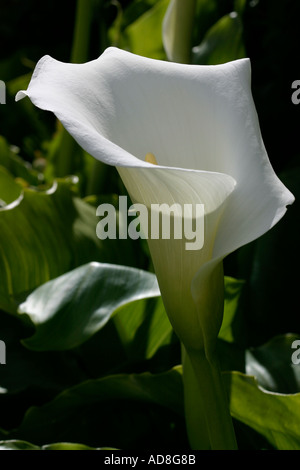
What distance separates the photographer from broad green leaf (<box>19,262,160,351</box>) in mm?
705

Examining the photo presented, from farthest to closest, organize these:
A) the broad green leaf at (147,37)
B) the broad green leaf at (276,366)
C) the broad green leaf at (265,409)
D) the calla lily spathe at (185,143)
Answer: the broad green leaf at (147,37) → the broad green leaf at (276,366) → the broad green leaf at (265,409) → the calla lily spathe at (185,143)

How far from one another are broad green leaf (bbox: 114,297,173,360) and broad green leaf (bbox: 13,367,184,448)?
0.07 meters

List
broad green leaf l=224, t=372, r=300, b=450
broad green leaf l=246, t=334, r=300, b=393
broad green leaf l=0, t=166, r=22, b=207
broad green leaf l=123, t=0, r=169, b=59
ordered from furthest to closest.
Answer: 1. broad green leaf l=123, t=0, r=169, b=59
2. broad green leaf l=0, t=166, r=22, b=207
3. broad green leaf l=246, t=334, r=300, b=393
4. broad green leaf l=224, t=372, r=300, b=450

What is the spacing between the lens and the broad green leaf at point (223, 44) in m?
1.01

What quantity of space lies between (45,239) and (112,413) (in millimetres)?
247

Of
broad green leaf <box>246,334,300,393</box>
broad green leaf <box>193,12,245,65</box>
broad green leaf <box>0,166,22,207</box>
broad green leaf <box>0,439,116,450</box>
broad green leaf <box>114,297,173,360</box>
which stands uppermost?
broad green leaf <box>193,12,245,65</box>

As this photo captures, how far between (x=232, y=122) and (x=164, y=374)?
12.6 inches

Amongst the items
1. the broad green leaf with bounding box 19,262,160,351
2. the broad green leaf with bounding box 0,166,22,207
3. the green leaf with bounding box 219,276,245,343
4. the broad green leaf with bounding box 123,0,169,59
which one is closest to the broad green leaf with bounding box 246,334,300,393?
the green leaf with bounding box 219,276,245,343

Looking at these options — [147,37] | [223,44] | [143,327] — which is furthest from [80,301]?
[147,37]

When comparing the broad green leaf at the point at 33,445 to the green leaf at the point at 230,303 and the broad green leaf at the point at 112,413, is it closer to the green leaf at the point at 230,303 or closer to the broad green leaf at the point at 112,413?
the broad green leaf at the point at 112,413

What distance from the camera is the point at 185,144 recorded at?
Answer: 0.50 meters

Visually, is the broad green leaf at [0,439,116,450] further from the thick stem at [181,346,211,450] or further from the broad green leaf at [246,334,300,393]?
the broad green leaf at [246,334,300,393]

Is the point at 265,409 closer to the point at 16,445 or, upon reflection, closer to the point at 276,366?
the point at 276,366

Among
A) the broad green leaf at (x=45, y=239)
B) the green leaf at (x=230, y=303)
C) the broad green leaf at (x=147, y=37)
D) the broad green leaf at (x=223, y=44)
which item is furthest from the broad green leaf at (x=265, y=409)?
the broad green leaf at (x=147, y=37)
